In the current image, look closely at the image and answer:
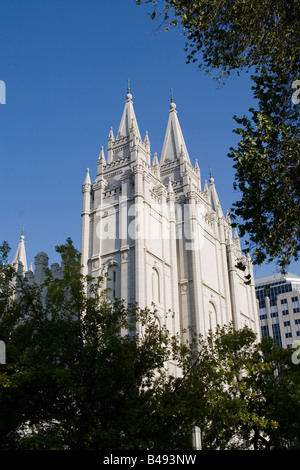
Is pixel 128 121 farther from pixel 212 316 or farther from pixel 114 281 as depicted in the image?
pixel 212 316

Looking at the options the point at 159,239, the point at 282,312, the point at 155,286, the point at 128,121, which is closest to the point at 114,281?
the point at 155,286

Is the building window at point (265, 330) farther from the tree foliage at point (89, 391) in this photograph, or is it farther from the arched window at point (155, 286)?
the tree foliage at point (89, 391)

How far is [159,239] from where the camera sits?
41.2 meters

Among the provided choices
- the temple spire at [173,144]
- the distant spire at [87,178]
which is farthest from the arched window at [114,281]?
the temple spire at [173,144]

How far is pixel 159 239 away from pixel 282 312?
2502 inches

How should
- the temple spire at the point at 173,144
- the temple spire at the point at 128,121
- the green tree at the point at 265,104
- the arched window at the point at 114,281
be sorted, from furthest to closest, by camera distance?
the temple spire at the point at 173,144, the temple spire at the point at 128,121, the arched window at the point at 114,281, the green tree at the point at 265,104

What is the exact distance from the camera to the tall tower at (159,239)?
126 ft

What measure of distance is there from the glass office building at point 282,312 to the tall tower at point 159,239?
46.5m

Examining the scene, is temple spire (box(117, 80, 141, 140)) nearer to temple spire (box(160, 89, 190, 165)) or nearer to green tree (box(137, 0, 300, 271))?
temple spire (box(160, 89, 190, 165))

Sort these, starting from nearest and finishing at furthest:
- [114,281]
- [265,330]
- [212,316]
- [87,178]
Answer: [114,281] → [212,316] → [87,178] → [265,330]

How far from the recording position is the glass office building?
313 ft

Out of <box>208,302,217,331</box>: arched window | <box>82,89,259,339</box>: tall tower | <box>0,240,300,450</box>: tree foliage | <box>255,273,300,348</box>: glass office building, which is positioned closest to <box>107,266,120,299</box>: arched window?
<box>82,89,259,339</box>: tall tower

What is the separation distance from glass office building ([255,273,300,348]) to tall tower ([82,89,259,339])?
153 feet

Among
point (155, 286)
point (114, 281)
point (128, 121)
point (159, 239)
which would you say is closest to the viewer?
point (114, 281)
